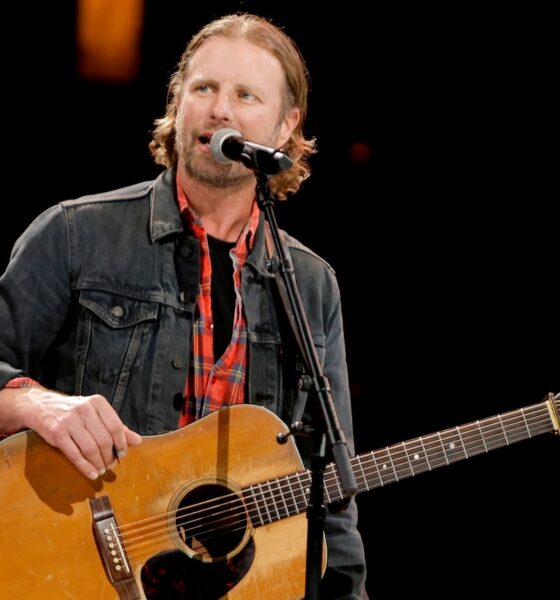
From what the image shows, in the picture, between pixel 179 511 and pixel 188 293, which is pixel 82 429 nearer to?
pixel 179 511

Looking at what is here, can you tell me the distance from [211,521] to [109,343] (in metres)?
0.66

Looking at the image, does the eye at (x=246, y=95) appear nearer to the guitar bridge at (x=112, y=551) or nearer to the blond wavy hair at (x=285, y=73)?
the blond wavy hair at (x=285, y=73)

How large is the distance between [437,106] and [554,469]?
192 cm

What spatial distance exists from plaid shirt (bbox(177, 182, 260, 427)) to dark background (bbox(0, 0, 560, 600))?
1.26 m

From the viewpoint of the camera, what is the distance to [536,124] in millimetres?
3855

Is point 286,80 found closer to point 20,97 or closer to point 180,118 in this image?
point 180,118

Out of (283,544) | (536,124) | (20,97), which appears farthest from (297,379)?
(536,124)

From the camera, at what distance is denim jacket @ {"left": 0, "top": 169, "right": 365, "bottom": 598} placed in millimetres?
2363

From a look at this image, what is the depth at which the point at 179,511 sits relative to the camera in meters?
2.13

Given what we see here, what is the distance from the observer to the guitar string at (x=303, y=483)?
208cm

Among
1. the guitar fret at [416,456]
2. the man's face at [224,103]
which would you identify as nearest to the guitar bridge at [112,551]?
the guitar fret at [416,456]

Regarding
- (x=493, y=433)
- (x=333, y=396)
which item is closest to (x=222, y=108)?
(x=333, y=396)

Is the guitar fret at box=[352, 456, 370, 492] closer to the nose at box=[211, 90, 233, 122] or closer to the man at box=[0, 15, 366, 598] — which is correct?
the man at box=[0, 15, 366, 598]

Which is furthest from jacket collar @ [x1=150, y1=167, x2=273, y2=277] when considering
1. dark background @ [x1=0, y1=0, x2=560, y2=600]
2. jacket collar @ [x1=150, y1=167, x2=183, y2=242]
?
dark background @ [x1=0, y1=0, x2=560, y2=600]
